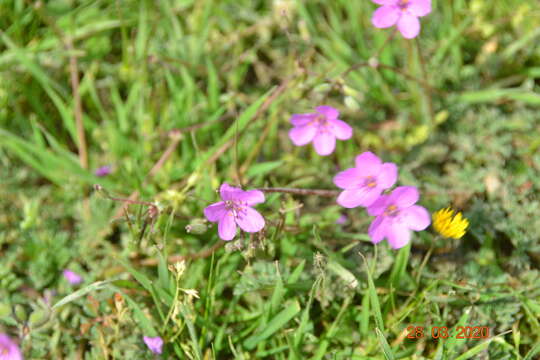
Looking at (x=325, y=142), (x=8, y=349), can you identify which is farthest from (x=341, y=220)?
(x=8, y=349)

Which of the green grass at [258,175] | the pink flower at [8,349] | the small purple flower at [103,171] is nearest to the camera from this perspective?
the pink flower at [8,349]

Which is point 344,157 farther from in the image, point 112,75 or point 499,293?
point 112,75

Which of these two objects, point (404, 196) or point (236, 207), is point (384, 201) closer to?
point (404, 196)

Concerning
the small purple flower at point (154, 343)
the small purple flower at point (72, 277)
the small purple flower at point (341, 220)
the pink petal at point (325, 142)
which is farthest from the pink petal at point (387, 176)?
the small purple flower at point (72, 277)

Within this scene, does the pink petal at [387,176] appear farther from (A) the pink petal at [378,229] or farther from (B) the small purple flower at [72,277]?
(B) the small purple flower at [72,277]

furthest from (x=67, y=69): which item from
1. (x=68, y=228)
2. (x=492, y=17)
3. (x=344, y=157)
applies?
(x=492, y=17)

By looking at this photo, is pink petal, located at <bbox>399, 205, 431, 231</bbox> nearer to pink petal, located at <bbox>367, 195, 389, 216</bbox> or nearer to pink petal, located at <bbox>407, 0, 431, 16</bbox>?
pink petal, located at <bbox>367, 195, 389, 216</bbox>
